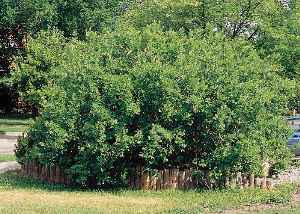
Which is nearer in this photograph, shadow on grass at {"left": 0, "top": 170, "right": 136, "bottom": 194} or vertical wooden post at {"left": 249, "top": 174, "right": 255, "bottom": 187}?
shadow on grass at {"left": 0, "top": 170, "right": 136, "bottom": 194}

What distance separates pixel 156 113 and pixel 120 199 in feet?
11.2

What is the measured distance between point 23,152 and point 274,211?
10146mm

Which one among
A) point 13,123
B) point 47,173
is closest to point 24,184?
point 47,173

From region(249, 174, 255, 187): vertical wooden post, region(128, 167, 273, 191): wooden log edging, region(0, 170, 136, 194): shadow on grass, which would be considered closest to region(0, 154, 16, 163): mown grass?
region(0, 170, 136, 194): shadow on grass

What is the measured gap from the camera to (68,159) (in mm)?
19219

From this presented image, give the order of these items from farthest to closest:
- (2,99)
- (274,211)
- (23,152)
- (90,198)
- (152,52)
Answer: (2,99)
(23,152)
(152,52)
(90,198)
(274,211)

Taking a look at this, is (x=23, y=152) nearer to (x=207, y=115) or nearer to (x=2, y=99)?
(x=207, y=115)

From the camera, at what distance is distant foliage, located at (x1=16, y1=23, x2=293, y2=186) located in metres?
18.2

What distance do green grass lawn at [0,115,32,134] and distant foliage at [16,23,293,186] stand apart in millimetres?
19761

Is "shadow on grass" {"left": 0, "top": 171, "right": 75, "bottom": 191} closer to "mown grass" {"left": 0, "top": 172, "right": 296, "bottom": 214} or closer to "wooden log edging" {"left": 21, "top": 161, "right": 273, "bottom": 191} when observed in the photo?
"mown grass" {"left": 0, "top": 172, "right": 296, "bottom": 214}

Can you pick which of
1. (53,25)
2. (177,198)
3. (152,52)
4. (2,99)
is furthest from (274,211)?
(2,99)

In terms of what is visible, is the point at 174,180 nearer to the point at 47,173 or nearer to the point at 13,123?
the point at 47,173

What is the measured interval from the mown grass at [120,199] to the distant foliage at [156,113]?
101 centimetres

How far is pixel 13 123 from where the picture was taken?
4462 centimetres
